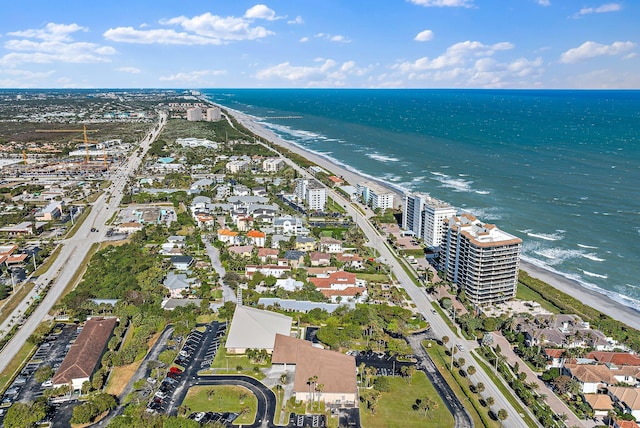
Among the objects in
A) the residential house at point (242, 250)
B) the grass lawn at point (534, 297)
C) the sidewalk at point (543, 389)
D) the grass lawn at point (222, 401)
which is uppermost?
the residential house at point (242, 250)

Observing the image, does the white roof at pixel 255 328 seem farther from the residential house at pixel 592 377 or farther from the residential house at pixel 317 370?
the residential house at pixel 592 377

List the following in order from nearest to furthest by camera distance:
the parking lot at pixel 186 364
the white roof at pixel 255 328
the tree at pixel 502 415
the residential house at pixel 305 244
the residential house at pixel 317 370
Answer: the tree at pixel 502 415 < the parking lot at pixel 186 364 < the residential house at pixel 317 370 < the white roof at pixel 255 328 < the residential house at pixel 305 244

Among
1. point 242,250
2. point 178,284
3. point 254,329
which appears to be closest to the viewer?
point 254,329

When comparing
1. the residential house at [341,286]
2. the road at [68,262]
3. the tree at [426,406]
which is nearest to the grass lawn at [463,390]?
the tree at [426,406]

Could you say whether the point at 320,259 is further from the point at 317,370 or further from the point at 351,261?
Result: the point at 317,370

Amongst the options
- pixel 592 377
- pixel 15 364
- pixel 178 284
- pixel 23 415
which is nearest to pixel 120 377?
pixel 23 415

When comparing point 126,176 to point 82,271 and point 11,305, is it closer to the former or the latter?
point 82,271

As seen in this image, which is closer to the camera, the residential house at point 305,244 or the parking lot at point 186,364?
the parking lot at point 186,364
